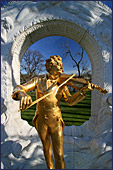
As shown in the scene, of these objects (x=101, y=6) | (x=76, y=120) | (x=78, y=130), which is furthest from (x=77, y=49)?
(x=78, y=130)

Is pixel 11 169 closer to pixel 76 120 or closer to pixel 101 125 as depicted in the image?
pixel 101 125

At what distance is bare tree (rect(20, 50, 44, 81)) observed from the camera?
859cm

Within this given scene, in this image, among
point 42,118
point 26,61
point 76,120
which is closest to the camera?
point 42,118

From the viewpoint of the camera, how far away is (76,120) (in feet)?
15.4

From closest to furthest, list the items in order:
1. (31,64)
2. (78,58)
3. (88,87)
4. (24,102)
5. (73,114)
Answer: (24,102) < (88,87) < (73,114) < (78,58) < (31,64)

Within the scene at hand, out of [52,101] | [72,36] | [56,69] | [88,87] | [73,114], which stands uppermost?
[72,36]

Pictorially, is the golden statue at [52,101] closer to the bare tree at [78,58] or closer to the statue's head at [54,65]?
the statue's head at [54,65]

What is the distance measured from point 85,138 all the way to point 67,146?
38cm

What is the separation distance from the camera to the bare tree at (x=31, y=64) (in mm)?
8595

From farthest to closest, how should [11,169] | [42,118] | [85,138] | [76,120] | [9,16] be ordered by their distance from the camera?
1. [76,120]
2. [85,138]
3. [9,16]
4. [11,169]
5. [42,118]

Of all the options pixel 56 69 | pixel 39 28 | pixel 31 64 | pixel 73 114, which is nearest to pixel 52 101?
pixel 56 69

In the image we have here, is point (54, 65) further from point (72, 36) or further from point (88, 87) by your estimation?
point (72, 36)

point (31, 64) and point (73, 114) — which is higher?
point (31, 64)

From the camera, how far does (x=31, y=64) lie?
355 inches
